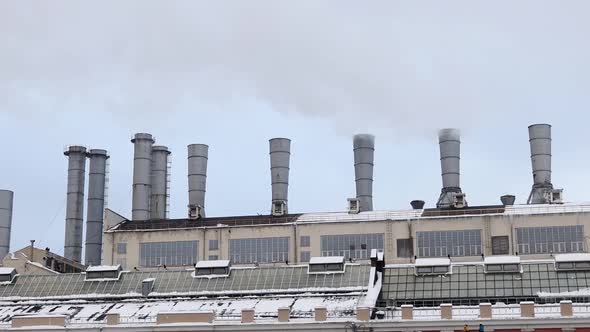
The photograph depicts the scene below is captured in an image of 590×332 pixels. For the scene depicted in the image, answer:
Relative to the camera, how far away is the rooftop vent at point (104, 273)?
92856 mm

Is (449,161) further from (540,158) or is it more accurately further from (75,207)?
(75,207)

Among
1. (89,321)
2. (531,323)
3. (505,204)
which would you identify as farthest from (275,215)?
(531,323)

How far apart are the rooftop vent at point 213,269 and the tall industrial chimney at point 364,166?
1420 inches

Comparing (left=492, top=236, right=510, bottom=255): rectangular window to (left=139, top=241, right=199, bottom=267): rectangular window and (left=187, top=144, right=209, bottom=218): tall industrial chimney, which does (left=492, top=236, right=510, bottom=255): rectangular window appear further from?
(left=187, top=144, right=209, bottom=218): tall industrial chimney

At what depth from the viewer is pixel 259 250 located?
358 feet

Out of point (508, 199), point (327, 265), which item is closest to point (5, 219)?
point (327, 265)

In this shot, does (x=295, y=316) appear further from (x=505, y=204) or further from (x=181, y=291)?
(x=505, y=204)

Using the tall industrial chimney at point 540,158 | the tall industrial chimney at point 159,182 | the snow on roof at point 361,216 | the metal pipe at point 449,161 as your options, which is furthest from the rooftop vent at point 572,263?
the tall industrial chimney at point 159,182

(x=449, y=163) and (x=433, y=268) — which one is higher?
(x=449, y=163)

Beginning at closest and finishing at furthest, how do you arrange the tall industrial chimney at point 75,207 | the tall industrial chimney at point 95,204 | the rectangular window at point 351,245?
1. the rectangular window at point 351,245
2. the tall industrial chimney at point 95,204
3. the tall industrial chimney at point 75,207

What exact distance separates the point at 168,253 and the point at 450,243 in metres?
31.1

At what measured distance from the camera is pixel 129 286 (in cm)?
9106

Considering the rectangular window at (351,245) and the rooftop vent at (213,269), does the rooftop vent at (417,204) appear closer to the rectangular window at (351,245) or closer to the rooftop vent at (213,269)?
the rectangular window at (351,245)

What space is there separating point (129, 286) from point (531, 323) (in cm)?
3700
